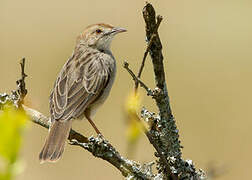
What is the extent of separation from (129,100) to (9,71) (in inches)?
527

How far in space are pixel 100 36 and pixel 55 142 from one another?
8.49 ft

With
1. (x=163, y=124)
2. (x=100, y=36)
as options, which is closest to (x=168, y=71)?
(x=100, y=36)

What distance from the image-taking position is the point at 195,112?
45.0 feet

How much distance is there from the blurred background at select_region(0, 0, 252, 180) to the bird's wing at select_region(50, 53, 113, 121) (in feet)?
1.33

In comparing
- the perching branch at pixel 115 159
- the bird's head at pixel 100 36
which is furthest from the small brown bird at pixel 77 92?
the perching branch at pixel 115 159

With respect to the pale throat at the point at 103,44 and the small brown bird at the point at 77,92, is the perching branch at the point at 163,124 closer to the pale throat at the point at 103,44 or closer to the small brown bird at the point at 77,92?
the small brown bird at the point at 77,92

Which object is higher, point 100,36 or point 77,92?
point 100,36

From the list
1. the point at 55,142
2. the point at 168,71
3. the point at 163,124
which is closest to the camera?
the point at 163,124

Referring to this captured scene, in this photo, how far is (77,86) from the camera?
483 cm

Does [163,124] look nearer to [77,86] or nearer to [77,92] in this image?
[77,92]

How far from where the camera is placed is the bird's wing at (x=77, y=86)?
4496 mm

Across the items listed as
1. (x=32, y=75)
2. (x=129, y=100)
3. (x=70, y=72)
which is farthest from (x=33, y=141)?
(x=129, y=100)

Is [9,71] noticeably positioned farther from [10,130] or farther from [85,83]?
[10,130]

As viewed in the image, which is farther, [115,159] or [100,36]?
[100,36]
